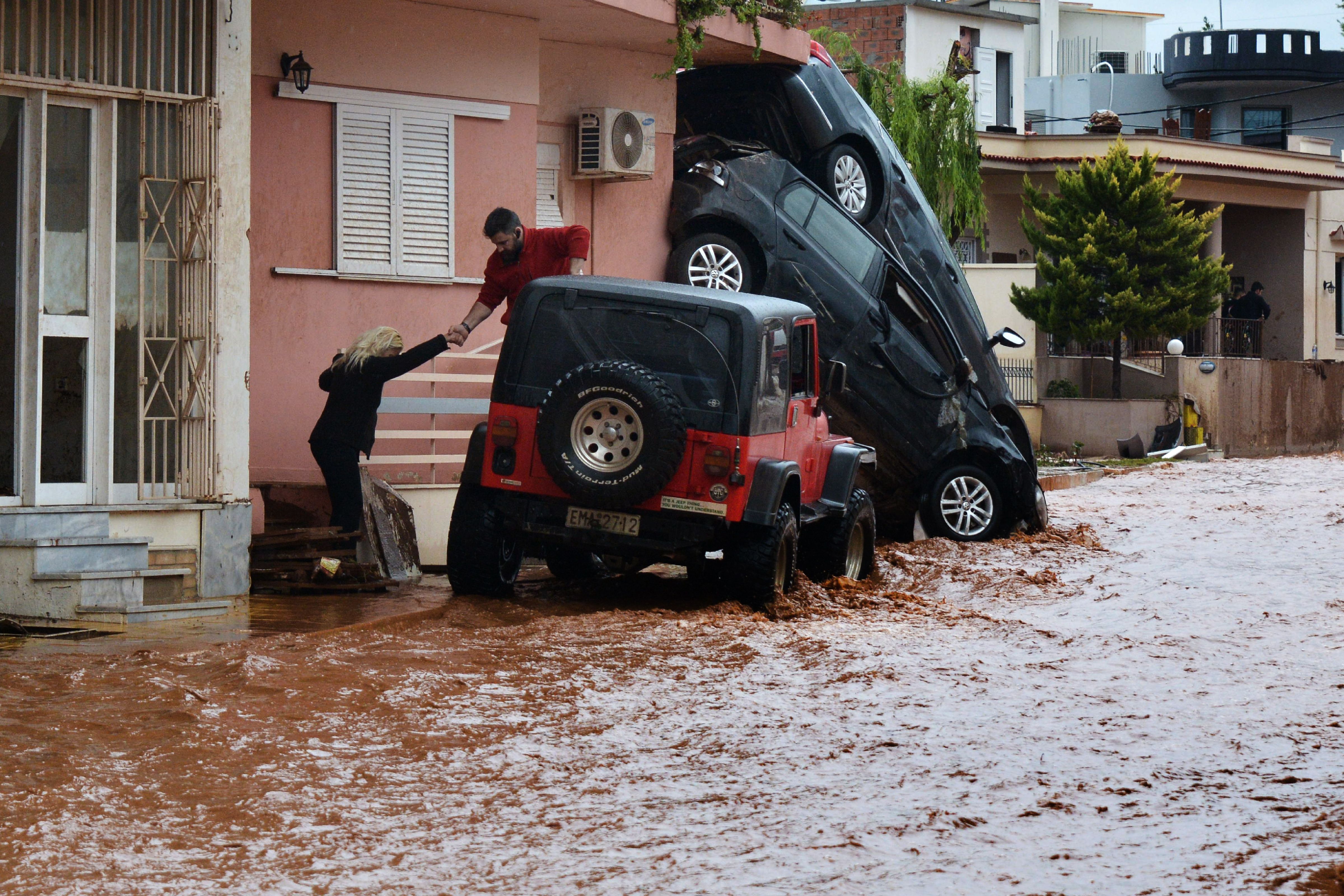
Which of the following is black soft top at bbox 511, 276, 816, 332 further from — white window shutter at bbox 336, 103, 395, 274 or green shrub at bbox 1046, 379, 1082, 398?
green shrub at bbox 1046, 379, 1082, 398

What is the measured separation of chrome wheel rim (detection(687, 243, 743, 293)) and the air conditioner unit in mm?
1016

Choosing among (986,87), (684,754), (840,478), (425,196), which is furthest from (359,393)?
(986,87)

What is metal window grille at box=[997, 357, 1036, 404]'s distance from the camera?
104 ft

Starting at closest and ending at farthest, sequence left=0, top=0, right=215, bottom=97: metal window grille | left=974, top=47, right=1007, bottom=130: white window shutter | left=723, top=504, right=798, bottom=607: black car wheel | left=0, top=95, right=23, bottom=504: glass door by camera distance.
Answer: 1. left=0, top=0, right=215, bottom=97: metal window grille
2. left=0, top=95, right=23, bottom=504: glass door
3. left=723, top=504, right=798, bottom=607: black car wheel
4. left=974, top=47, right=1007, bottom=130: white window shutter

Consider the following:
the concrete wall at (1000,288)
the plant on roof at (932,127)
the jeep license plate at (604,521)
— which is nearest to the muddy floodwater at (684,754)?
the jeep license plate at (604,521)

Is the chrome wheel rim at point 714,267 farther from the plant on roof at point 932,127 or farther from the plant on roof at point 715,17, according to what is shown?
the plant on roof at point 932,127

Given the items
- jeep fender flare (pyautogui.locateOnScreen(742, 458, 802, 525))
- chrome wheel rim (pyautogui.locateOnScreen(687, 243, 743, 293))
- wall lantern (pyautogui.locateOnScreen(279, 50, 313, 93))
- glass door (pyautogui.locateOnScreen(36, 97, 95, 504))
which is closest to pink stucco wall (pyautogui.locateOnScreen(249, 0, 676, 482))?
wall lantern (pyautogui.locateOnScreen(279, 50, 313, 93))

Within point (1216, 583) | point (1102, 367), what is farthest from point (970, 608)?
point (1102, 367)

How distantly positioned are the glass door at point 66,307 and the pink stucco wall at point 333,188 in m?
2.63

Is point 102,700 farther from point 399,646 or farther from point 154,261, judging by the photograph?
point 154,261

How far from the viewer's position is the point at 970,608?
11562 mm

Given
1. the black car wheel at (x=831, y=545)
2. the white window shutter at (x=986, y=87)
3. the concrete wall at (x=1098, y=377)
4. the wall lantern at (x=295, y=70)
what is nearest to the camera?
the black car wheel at (x=831, y=545)

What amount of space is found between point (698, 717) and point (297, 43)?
7362 millimetres

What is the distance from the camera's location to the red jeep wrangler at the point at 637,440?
31.6ft
